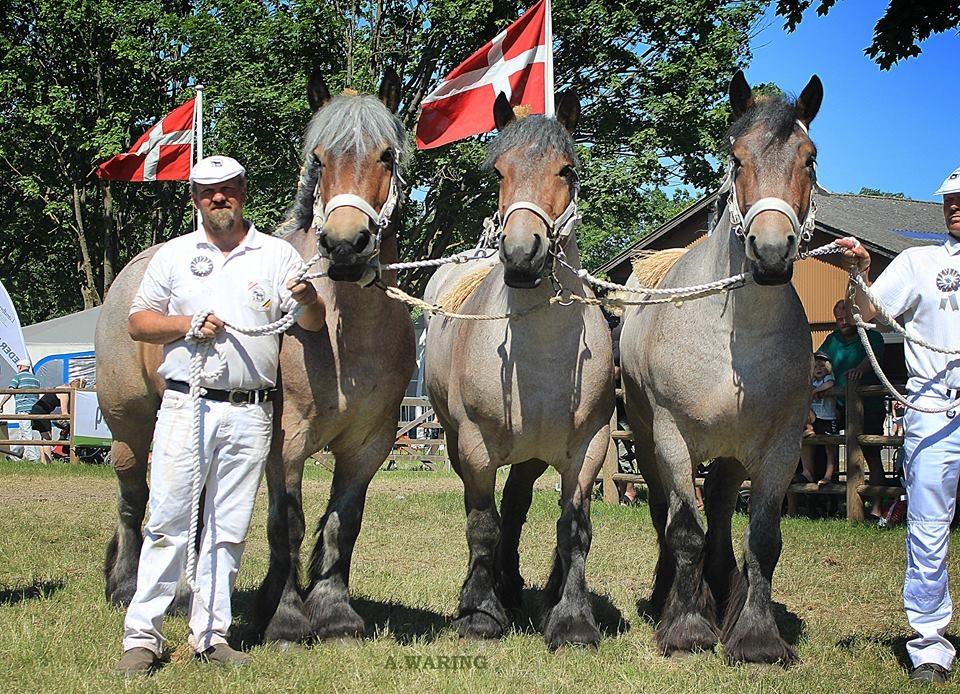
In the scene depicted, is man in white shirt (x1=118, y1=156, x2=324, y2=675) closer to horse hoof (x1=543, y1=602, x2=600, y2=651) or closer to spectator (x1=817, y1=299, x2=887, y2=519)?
horse hoof (x1=543, y1=602, x2=600, y2=651)

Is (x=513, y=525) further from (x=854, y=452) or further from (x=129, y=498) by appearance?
(x=854, y=452)

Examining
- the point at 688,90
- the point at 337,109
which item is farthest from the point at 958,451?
the point at 688,90

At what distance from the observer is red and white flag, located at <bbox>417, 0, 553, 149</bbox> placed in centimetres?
768

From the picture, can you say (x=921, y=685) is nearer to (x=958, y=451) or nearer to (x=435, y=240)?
(x=958, y=451)

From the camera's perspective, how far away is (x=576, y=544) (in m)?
5.39

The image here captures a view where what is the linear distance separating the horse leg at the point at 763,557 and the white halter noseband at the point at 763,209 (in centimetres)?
111

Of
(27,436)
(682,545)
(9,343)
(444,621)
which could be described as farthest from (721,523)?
(27,436)

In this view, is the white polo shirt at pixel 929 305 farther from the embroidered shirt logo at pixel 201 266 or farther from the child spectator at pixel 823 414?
the child spectator at pixel 823 414

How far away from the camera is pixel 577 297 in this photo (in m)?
5.17

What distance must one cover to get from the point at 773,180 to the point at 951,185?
864 mm

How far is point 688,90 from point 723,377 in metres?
15.8

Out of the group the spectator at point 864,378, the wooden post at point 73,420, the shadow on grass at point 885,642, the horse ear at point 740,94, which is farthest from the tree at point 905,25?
the wooden post at point 73,420

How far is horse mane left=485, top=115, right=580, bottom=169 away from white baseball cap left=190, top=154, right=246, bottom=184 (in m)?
1.35

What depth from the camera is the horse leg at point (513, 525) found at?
20.9ft
